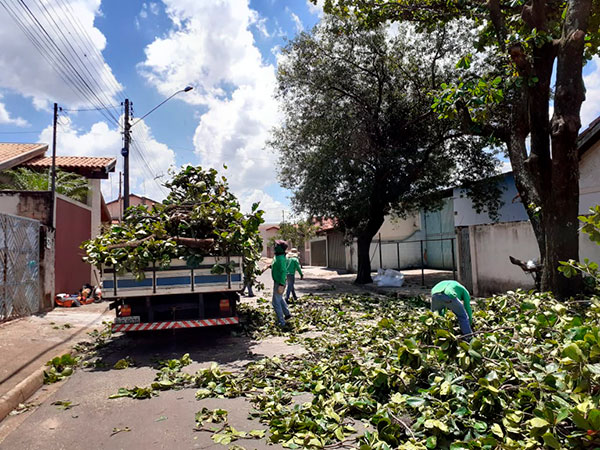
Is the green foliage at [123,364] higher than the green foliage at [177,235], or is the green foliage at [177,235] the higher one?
the green foliage at [177,235]

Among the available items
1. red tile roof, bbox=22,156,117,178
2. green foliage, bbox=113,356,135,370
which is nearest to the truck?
green foliage, bbox=113,356,135,370

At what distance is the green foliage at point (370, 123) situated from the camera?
53.2ft

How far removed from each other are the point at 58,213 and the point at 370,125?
1165 centimetres

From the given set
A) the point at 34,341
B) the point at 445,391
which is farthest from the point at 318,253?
the point at 445,391

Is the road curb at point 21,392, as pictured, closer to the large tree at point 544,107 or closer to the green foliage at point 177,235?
the green foliage at point 177,235

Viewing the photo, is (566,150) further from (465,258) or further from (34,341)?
(34,341)

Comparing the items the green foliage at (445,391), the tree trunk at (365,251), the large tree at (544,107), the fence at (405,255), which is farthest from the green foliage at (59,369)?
the fence at (405,255)

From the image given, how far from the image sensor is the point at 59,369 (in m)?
5.96

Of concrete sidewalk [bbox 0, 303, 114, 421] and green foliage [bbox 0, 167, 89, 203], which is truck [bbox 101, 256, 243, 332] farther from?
green foliage [bbox 0, 167, 89, 203]

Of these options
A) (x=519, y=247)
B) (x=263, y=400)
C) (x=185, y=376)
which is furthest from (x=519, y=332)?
(x=519, y=247)

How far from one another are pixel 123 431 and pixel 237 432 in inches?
43.2

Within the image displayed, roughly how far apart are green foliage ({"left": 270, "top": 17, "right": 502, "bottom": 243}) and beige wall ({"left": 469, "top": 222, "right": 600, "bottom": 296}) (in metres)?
4.99

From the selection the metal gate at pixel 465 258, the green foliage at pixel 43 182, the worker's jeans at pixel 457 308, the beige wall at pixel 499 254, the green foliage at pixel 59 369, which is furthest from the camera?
the green foliage at pixel 43 182

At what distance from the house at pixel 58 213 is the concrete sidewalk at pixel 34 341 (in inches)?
54.6
